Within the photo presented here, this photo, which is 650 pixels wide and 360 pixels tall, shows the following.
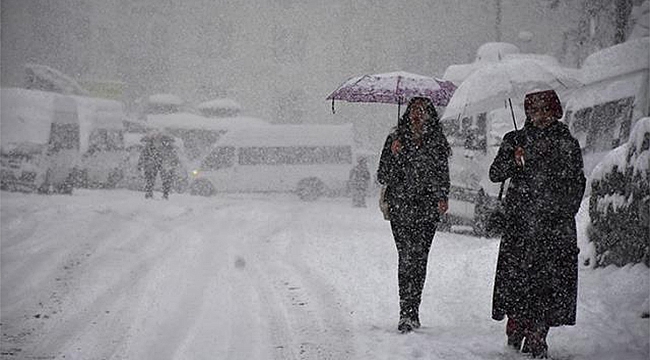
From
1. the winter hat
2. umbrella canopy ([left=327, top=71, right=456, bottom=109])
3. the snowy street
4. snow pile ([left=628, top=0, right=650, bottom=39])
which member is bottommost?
the snowy street

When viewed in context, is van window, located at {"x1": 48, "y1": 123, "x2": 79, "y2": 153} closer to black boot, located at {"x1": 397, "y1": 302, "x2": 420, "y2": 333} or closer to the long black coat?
black boot, located at {"x1": 397, "y1": 302, "x2": 420, "y2": 333}

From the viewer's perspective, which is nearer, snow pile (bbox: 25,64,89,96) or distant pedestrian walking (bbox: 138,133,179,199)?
distant pedestrian walking (bbox: 138,133,179,199)

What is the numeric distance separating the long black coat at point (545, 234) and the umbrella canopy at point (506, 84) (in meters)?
3.48

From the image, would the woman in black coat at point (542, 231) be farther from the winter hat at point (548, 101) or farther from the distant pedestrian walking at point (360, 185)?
the distant pedestrian walking at point (360, 185)

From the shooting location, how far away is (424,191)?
5926 mm

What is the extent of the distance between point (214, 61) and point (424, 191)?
134 ft

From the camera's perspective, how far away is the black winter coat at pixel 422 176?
5.92 metres

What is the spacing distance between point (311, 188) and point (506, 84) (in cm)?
1367

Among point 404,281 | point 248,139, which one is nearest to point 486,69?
point 404,281

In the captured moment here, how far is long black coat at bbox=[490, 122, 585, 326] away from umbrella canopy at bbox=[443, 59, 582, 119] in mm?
3480

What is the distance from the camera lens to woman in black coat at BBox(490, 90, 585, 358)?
4.97m

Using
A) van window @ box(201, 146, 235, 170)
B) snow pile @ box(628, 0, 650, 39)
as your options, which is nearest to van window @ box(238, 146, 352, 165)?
van window @ box(201, 146, 235, 170)

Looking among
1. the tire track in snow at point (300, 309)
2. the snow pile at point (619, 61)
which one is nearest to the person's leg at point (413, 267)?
the tire track in snow at point (300, 309)

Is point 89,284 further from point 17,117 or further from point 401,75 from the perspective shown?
point 17,117
